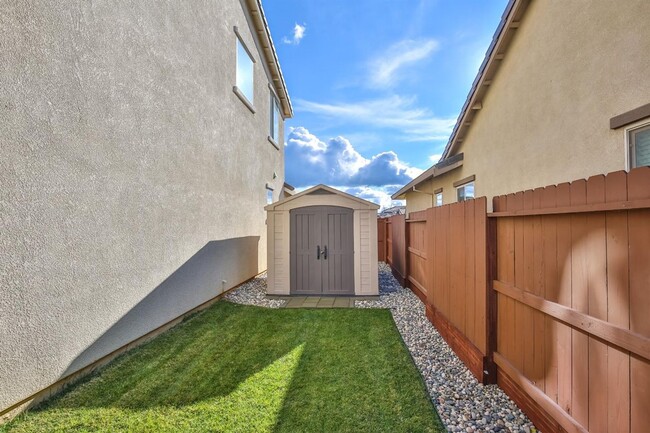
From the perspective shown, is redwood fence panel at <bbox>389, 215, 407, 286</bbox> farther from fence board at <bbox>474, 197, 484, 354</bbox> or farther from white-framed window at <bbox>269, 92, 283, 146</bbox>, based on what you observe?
white-framed window at <bbox>269, 92, 283, 146</bbox>

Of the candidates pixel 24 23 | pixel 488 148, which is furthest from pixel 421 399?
pixel 488 148

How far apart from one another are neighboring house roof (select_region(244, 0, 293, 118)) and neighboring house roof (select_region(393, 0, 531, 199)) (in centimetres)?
665

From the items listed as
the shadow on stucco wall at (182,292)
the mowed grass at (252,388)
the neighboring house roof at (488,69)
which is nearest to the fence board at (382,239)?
the neighboring house roof at (488,69)

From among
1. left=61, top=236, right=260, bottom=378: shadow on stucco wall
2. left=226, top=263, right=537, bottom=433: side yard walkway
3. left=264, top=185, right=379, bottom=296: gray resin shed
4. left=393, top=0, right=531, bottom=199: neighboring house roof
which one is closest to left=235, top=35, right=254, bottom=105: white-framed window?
left=264, top=185, right=379, bottom=296: gray resin shed

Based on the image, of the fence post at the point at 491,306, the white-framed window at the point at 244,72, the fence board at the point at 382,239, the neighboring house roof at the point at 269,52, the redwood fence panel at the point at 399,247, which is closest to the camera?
the fence post at the point at 491,306

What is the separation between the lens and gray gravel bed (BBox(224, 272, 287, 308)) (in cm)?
689

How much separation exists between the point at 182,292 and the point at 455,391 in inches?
182

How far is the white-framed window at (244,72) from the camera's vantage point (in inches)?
328

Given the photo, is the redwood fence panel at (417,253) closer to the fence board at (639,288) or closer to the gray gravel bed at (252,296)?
the gray gravel bed at (252,296)

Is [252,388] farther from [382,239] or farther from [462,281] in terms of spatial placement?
[382,239]

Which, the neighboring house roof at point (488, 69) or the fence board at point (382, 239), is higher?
the neighboring house roof at point (488, 69)

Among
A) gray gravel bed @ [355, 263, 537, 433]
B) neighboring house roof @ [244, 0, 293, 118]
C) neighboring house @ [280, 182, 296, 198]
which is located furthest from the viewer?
neighboring house @ [280, 182, 296, 198]

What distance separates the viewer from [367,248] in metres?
7.33

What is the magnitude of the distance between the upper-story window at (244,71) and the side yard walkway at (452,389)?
23.5 feet
